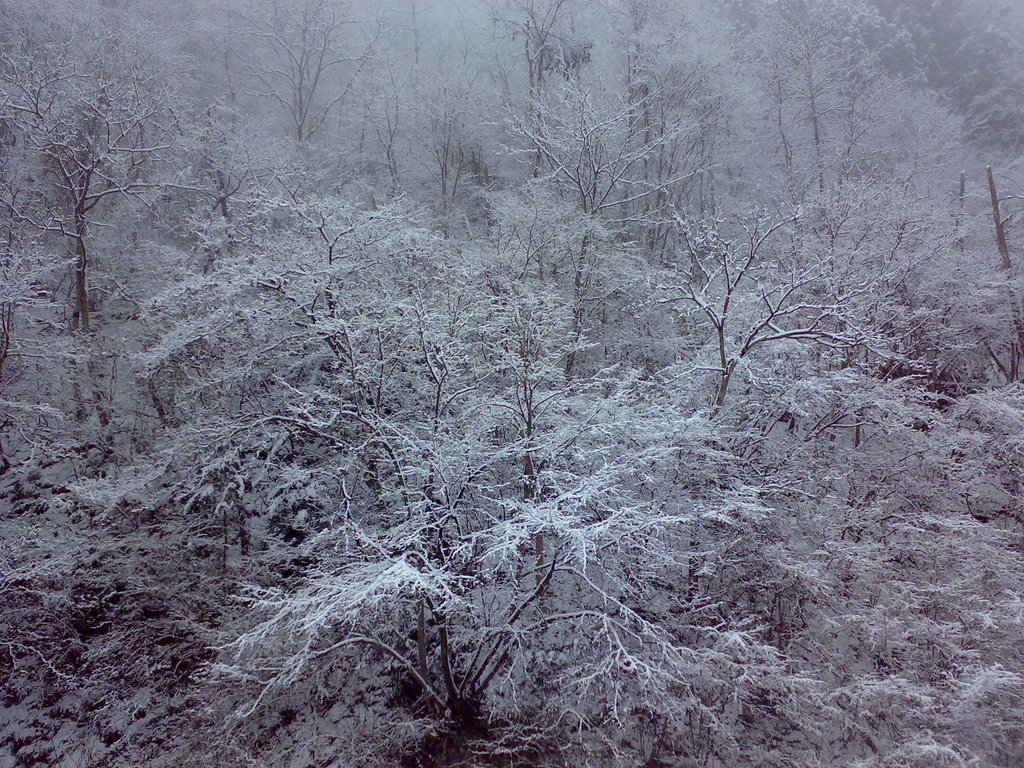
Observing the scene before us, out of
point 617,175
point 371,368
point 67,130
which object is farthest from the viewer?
point 617,175

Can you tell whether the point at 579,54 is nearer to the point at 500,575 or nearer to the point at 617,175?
the point at 617,175

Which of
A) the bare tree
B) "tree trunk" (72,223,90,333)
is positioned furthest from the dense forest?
the bare tree

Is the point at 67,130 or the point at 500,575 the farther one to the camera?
the point at 67,130

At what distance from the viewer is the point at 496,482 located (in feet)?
25.7

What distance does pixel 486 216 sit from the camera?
1527 centimetres

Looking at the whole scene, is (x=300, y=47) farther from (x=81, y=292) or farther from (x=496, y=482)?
(x=496, y=482)

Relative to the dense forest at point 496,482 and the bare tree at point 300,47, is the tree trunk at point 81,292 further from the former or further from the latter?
the bare tree at point 300,47

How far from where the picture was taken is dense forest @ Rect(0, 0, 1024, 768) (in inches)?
240

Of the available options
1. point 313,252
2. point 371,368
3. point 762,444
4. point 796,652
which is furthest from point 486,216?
point 796,652

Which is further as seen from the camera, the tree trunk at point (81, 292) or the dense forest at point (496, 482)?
the tree trunk at point (81, 292)

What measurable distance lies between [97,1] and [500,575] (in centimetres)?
2315

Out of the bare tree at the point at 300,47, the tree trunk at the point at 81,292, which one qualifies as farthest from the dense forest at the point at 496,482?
the bare tree at the point at 300,47

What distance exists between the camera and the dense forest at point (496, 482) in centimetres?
609

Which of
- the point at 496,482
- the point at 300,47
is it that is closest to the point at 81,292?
the point at 496,482
